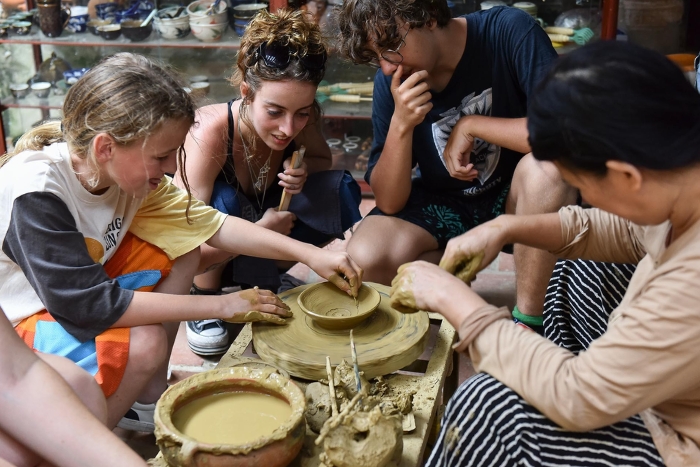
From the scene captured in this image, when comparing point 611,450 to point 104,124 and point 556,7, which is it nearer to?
point 104,124

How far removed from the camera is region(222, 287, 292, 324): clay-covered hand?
6.95ft

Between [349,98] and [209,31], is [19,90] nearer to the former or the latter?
[209,31]

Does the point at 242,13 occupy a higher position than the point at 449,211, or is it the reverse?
the point at 242,13

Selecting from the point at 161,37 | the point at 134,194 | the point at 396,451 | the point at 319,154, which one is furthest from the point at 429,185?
the point at 161,37

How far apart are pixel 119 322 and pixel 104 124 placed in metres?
0.53

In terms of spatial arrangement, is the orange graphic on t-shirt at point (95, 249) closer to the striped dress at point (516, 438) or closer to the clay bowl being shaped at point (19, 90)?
the striped dress at point (516, 438)

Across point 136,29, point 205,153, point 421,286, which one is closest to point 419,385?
point 421,286

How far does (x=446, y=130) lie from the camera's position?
9.07ft

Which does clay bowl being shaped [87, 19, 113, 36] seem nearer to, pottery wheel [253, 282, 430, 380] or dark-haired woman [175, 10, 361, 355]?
dark-haired woman [175, 10, 361, 355]

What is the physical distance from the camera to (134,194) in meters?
2.13

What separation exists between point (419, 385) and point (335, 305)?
41 cm

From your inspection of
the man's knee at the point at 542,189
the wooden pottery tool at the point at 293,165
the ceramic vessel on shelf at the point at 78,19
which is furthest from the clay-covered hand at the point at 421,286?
the ceramic vessel on shelf at the point at 78,19

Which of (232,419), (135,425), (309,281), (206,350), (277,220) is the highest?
(232,419)

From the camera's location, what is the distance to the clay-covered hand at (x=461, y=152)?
2.59 m
